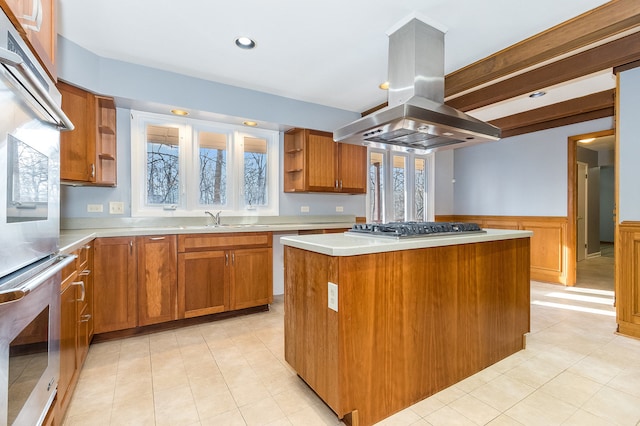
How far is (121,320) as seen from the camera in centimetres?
256

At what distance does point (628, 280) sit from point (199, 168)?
173 inches

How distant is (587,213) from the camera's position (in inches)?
254

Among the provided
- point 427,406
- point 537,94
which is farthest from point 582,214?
point 427,406

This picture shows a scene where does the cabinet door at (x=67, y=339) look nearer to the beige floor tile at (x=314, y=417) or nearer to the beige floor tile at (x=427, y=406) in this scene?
the beige floor tile at (x=314, y=417)

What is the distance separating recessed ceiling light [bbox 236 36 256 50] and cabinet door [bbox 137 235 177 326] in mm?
1798

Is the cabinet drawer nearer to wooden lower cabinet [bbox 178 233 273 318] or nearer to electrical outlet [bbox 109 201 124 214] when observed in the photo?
wooden lower cabinet [bbox 178 233 273 318]

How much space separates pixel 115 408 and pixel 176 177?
2.27 metres

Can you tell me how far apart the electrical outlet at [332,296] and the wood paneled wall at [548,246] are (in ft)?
15.0

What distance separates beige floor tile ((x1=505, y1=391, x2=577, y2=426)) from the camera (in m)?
1.58

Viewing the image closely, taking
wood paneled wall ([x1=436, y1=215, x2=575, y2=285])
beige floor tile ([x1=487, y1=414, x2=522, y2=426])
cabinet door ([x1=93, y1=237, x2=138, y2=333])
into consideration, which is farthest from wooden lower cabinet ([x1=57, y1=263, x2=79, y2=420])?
wood paneled wall ([x1=436, y1=215, x2=575, y2=285])

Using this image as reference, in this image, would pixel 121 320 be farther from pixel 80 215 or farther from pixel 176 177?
pixel 176 177

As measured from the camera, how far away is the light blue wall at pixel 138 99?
2594 mm

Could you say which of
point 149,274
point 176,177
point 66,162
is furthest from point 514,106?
point 66,162

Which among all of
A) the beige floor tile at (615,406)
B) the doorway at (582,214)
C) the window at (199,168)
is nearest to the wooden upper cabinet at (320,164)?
the window at (199,168)
